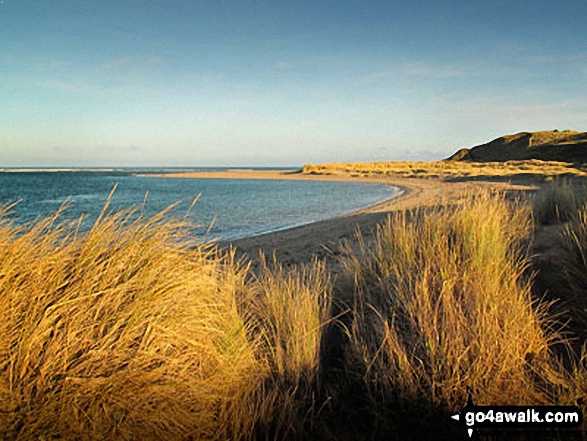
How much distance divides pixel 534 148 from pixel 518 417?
89.6 m

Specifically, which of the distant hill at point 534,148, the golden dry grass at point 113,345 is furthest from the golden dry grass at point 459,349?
the distant hill at point 534,148

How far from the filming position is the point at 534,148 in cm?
7738

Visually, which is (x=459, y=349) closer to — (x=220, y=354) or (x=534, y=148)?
(x=220, y=354)

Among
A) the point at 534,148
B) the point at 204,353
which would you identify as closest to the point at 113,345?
the point at 204,353

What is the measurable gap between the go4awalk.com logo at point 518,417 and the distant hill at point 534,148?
66.7m

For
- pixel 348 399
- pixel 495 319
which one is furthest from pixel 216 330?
pixel 495 319

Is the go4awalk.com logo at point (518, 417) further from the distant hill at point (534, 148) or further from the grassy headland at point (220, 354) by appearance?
the distant hill at point (534, 148)

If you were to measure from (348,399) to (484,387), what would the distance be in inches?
A: 34.2

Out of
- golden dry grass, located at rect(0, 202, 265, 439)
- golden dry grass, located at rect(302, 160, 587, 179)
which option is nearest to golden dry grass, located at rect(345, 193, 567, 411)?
golden dry grass, located at rect(0, 202, 265, 439)

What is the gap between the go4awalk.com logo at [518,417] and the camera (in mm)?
2143

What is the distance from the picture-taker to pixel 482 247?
3900mm

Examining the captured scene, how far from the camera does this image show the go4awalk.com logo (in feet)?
7.03

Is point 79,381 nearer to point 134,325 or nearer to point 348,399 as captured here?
point 134,325

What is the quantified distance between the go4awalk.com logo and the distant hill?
219ft
